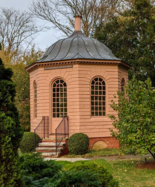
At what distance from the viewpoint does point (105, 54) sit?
15883 millimetres

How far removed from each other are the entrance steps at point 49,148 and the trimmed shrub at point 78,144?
490 mm

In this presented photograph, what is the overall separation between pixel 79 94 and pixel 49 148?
306cm

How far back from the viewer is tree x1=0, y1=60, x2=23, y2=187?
12.5 ft

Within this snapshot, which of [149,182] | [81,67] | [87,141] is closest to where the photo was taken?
[149,182]

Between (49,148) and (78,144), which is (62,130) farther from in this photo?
(78,144)

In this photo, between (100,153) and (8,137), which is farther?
(100,153)

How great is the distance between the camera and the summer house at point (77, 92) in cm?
1477

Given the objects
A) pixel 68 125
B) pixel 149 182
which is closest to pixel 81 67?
pixel 68 125

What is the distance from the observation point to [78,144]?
44.6 ft

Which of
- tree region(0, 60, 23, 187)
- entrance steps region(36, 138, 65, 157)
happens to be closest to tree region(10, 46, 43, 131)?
entrance steps region(36, 138, 65, 157)

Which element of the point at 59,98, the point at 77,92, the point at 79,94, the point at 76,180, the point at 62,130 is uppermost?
the point at 77,92

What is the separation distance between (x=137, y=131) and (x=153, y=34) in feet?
37.3

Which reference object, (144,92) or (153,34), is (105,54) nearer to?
(153,34)

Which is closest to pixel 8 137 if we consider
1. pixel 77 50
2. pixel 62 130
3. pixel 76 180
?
pixel 76 180
